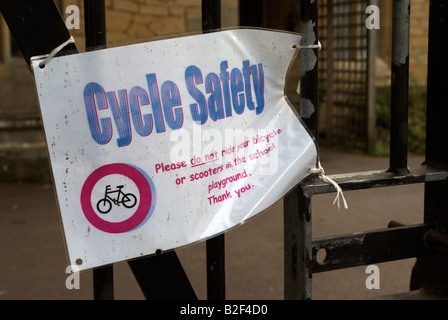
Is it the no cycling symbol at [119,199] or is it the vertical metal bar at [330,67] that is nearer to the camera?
the no cycling symbol at [119,199]

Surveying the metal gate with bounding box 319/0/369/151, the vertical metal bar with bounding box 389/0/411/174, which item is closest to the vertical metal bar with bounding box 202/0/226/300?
the vertical metal bar with bounding box 389/0/411/174

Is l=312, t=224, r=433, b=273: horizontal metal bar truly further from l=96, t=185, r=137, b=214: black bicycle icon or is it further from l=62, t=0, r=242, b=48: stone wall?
l=62, t=0, r=242, b=48: stone wall

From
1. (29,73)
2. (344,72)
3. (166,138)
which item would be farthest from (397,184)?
(344,72)

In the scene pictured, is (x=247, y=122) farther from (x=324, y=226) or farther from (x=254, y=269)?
(x=324, y=226)

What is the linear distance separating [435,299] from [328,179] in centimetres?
48

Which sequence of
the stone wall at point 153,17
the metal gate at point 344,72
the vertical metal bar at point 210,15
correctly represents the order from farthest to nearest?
the metal gate at point 344,72 < the stone wall at point 153,17 < the vertical metal bar at point 210,15

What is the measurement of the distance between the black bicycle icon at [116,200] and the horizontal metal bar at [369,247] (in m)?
0.44

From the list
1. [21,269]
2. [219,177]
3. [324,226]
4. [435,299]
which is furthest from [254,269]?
[219,177]

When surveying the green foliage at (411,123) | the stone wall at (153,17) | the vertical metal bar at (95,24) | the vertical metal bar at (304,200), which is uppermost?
the stone wall at (153,17)

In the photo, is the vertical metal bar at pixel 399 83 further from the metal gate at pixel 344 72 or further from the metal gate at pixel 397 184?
the metal gate at pixel 344 72

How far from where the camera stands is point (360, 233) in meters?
1.57

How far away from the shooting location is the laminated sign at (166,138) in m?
1.30

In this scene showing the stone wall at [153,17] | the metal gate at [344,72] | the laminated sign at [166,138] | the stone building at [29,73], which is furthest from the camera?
the metal gate at [344,72]

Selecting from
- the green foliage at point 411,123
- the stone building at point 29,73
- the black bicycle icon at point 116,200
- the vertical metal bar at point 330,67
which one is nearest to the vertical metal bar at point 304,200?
the black bicycle icon at point 116,200
